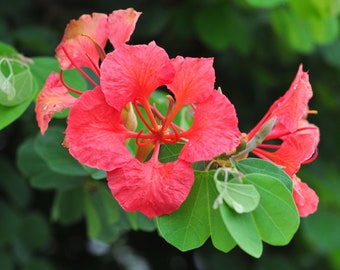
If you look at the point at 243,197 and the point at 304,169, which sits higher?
the point at 243,197

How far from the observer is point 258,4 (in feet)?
5.46

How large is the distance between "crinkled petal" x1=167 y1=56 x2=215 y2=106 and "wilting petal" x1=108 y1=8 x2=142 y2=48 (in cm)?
13

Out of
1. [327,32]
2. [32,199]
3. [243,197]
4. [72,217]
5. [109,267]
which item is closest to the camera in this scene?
[243,197]

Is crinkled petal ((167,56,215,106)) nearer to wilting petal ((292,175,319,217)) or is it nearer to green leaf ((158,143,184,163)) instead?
green leaf ((158,143,184,163))

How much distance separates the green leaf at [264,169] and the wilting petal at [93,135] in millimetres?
159

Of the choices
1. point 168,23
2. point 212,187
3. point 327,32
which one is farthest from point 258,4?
point 212,187

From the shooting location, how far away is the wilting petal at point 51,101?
0.98 m

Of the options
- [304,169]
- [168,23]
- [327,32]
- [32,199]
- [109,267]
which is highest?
[327,32]

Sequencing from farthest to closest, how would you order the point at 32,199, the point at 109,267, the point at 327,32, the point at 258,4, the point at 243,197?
the point at 109,267, the point at 32,199, the point at 327,32, the point at 258,4, the point at 243,197

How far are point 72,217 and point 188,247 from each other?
905mm

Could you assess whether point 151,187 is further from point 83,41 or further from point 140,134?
point 83,41

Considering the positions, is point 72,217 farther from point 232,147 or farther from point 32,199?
point 232,147

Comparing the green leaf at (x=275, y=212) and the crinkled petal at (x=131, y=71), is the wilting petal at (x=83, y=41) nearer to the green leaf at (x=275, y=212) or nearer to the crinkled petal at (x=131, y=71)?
the crinkled petal at (x=131, y=71)

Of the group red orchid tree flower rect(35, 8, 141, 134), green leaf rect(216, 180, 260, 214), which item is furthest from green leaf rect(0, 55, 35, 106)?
green leaf rect(216, 180, 260, 214)
